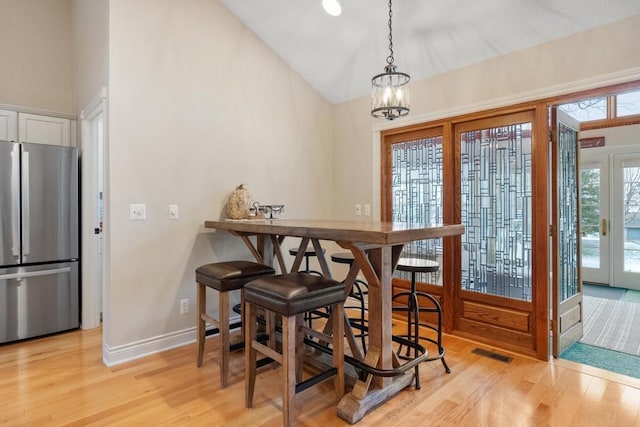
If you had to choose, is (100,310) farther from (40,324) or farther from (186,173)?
(186,173)

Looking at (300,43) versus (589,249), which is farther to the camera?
(589,249)

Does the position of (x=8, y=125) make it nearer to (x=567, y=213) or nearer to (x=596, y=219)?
(x=567, y=213)

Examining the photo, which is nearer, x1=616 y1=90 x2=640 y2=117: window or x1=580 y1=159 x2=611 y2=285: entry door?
x1=616 y1=90 x2=640 y2=117: window

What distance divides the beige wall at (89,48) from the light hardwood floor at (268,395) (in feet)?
7.07

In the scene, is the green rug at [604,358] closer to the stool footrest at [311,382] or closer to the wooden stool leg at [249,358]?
the stool footrest at [311,382]

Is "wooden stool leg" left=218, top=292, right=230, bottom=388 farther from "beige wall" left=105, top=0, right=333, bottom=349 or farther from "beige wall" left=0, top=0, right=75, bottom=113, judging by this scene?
"beige wall" left=0, top=0, right=75, bottom=113

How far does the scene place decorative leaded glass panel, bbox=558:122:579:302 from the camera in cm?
289

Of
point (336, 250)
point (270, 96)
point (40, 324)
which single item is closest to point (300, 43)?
point (270, 96)

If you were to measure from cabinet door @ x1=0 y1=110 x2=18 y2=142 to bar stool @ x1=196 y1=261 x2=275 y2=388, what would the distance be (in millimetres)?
A: 2400

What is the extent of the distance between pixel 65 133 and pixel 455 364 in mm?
4115

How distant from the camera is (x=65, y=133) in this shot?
3480 mm

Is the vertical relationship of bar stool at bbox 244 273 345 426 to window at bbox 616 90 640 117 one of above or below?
below

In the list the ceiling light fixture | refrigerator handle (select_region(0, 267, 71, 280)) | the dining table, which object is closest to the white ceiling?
the ceiling light fixture

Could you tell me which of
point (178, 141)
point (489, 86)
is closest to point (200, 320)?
point (178, 141)
